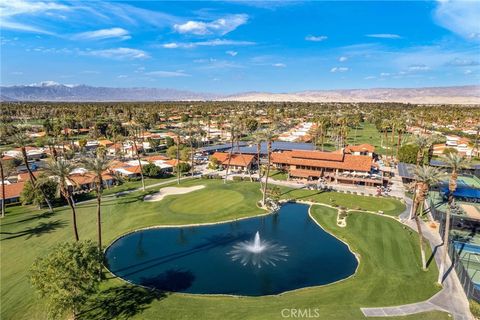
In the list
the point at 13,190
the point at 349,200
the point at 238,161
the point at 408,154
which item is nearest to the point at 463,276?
the point at 349,200

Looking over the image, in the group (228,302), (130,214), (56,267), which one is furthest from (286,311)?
(130,214)

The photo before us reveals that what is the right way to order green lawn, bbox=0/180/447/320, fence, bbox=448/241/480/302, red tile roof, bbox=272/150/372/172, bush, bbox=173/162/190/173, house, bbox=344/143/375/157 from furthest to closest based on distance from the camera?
house, bbox=344/143/375/157, bush, bbox=173/162/190/173, red tile roof, bbox=272/150/372/172, green lawn, bbox=0/180/447/320, fence, bbox=448/241/480/302

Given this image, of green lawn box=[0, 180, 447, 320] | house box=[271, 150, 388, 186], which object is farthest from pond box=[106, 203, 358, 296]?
house box=[271, 150, 388, 186]

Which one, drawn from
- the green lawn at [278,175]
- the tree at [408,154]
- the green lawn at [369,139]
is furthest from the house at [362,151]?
the green lawn at [278,175]

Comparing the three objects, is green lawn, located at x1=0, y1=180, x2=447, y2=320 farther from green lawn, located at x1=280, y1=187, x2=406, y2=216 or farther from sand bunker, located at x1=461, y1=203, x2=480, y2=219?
sand bunker, located at x1=461, y1=203, x2=480, y2=219

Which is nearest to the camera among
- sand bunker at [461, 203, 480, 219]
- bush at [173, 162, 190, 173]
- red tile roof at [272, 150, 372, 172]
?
sand bunker at [461, 203, 480, 219]

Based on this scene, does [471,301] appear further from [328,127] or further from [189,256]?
[328,127]

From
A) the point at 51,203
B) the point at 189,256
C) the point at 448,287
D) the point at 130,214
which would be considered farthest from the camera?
the point at 51,203
